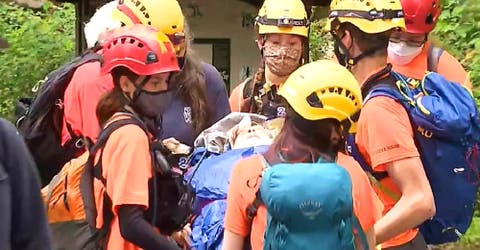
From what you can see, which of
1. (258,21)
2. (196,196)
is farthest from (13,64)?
(196,196)

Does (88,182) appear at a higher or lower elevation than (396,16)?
lower

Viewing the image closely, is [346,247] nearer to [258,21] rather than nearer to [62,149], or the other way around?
[62,149]

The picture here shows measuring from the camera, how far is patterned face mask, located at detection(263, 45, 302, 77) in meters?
6.13

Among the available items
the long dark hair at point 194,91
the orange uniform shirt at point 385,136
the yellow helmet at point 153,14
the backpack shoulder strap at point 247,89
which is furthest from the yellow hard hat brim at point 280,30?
the orange uniform shirt at point 385,136

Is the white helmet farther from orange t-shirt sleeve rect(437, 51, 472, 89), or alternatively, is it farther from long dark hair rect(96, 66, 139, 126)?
orange t-shirt sleeve rect(437, 51, 472, 89)

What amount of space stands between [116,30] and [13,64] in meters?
7.59

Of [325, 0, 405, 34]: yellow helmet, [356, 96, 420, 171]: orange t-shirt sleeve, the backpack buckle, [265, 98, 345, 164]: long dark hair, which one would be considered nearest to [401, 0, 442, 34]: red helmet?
[325, 0, 405, 34]: yellow helmet

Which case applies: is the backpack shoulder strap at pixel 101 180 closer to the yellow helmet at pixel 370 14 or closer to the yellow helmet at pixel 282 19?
the yellow helmet at pixel 370 14

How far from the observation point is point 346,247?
12.1 ft

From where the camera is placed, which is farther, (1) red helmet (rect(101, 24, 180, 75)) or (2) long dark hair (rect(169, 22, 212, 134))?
(2) long dark hair (rect(169, 22, 212, 134))

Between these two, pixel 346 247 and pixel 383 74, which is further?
pixel 383 74

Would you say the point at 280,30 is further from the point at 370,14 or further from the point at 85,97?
the point at 370,14

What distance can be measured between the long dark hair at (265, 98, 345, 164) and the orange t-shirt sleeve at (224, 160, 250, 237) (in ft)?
0.40

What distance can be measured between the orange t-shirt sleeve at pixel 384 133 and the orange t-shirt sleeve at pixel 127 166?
36.9 inches
